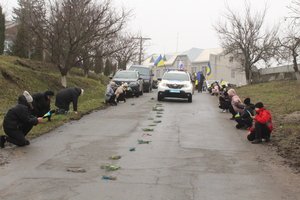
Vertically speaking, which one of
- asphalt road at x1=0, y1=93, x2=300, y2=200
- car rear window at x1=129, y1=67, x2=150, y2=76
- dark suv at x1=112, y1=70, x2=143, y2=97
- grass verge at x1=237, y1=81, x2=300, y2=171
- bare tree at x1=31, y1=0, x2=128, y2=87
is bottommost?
asphalt road at x1=0, y1=93, x2=300, y2=200

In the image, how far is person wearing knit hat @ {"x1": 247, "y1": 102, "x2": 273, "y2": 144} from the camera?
40.1 feet

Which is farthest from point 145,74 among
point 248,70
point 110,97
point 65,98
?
point 65,98

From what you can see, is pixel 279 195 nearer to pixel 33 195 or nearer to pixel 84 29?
pixel 33 195

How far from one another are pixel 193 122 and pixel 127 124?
248 centimetres

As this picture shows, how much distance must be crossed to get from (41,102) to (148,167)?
604 cm

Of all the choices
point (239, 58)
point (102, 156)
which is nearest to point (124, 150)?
point (102, 156)

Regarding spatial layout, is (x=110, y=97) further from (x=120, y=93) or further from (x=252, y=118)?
(x=252, y=118)

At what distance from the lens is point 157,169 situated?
29.1ft

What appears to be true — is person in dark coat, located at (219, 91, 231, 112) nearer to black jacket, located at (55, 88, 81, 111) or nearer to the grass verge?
the grass verge

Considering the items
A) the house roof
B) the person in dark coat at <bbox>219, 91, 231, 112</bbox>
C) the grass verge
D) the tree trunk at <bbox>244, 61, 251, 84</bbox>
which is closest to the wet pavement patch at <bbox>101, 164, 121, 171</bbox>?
the grass verge

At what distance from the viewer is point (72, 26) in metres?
26.9

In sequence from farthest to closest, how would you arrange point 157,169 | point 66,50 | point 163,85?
1. point 66,50
2. point 163,85
3. point 157,169

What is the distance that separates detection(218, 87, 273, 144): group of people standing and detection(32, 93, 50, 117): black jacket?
232 inches

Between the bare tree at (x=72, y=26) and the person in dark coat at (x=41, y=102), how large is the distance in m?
13.1
